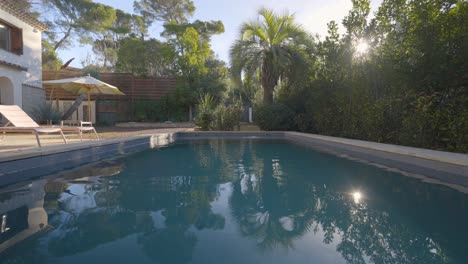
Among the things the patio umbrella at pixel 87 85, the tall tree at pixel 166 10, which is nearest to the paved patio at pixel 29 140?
the patio umbrella at pixel 87 85

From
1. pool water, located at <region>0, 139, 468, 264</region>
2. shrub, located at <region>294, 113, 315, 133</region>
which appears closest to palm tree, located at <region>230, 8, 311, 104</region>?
shrub, located at <region>294, 113, 315, 133</region>

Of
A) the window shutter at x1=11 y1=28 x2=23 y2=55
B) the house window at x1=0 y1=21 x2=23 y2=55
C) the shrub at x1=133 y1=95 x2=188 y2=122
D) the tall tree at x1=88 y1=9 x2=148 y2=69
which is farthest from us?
the tall tree at x1=88 y1=9 x2=148 y2=69

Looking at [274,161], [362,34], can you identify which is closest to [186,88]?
[362,34]

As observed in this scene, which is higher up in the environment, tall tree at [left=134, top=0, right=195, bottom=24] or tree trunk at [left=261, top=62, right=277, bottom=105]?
tall tree at [left=134, top=0, right=195, bottom=24]

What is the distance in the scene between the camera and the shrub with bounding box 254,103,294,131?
36.5 feet

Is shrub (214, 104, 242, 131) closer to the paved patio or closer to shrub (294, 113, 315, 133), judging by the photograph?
shrub (294, 113, 315, 133)

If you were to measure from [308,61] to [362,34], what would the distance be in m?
3.03

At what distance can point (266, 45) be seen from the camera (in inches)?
465

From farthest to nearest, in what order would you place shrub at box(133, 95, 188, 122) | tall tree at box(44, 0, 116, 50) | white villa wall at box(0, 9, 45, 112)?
tall tree at box(44, 0, 116, 50), shrub at box(133, 95, 188, 122), white villa wall at box(0, 9, 45, 112)

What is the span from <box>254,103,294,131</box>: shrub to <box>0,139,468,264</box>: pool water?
22.8ft

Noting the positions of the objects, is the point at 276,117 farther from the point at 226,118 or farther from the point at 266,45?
the point at 266,45

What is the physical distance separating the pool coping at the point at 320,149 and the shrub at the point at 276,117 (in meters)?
3.22

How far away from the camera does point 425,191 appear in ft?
11.0

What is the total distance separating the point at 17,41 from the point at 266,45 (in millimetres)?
10703
